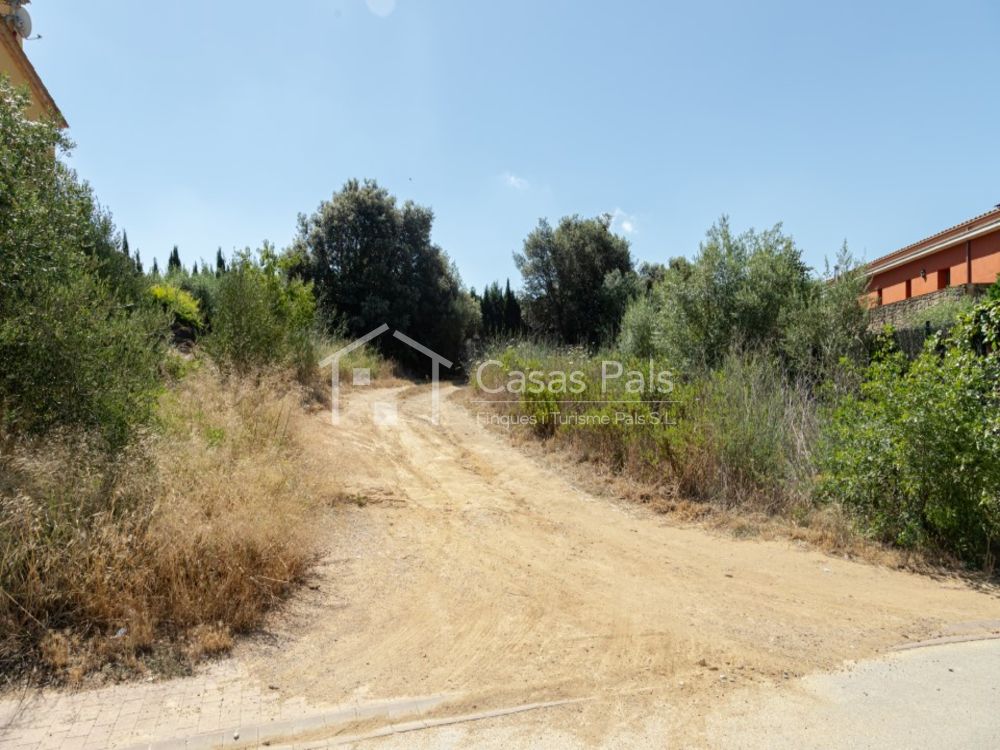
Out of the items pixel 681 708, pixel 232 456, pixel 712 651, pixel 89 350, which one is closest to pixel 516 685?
pixel 681 708

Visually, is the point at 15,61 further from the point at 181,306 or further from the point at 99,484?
the point at 99,484

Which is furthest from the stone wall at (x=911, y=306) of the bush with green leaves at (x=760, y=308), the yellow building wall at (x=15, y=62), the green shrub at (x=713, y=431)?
the yellow building wall at (x=15, y=62)

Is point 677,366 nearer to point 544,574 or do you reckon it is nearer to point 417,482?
point 417,482

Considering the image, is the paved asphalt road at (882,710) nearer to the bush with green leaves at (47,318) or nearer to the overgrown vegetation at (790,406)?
the overgrown vegetation at (790,406)

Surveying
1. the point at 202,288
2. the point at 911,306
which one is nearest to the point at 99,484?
the point at 911,306

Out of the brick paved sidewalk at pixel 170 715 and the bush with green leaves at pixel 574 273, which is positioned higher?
the bush with green leaves at pixel 574 273

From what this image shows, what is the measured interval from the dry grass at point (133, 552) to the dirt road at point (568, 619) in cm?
38

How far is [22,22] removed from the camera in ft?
35.8

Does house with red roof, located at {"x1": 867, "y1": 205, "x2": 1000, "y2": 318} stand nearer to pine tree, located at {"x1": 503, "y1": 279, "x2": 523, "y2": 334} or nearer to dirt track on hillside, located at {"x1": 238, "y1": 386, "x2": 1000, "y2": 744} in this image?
dirt track on hillside, located at {"x1": 238, "y1": 386, "x2": 1000, "y2": 744}

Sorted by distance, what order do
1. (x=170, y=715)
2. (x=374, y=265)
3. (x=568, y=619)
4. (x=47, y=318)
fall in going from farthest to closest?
(x=374, y=265) → (x=47, y=318) → (x=568, y=619) → (x=170, y=715)

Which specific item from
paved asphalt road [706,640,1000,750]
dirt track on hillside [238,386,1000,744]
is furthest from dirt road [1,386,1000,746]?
paved asphalt road [706,640,1000,750]

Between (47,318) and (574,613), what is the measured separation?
15.3ft

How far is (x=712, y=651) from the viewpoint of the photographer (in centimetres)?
353

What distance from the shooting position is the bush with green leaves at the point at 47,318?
4527mm
